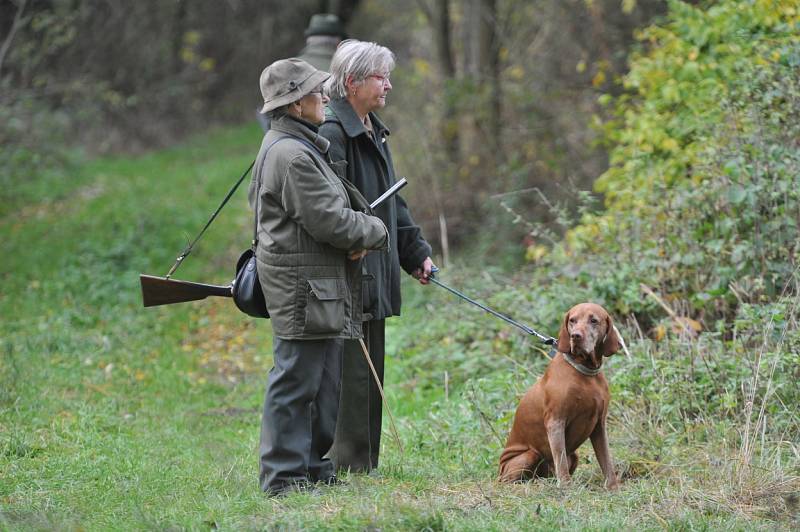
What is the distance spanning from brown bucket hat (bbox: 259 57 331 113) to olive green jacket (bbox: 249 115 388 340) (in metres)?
0.11

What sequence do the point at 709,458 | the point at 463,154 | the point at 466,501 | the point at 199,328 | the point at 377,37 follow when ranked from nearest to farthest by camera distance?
the point at 466,501 < the point at 709,458 < the point at 199,328 < the point at 463,154 < the point at 377,37

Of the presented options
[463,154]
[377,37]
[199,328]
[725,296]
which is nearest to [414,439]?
[725,296]

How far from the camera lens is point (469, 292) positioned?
8375 mm

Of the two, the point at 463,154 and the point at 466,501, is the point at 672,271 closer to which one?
the point at 466,501

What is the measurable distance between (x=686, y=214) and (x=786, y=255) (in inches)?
40.2

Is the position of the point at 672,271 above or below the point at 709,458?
above

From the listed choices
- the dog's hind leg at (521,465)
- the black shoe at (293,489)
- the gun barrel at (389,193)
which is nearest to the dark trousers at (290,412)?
the black shoe at (293,489)

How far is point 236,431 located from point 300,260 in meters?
2.66

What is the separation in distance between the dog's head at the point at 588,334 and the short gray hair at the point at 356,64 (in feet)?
5.17

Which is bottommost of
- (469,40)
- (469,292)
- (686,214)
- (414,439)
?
(414,439)

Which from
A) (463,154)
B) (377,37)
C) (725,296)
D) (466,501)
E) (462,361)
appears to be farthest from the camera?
(377,37)

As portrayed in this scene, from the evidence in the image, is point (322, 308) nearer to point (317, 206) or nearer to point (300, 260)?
point (300, 260)

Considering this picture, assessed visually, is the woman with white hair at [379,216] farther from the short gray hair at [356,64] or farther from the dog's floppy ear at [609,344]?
the dog's floppy ear at [609,344]

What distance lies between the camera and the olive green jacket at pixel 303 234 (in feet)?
14.9
